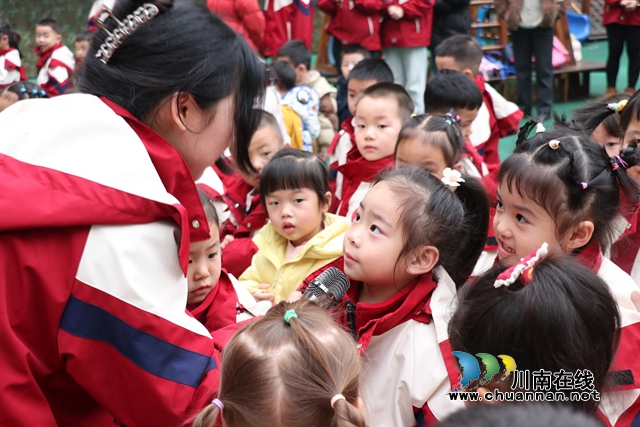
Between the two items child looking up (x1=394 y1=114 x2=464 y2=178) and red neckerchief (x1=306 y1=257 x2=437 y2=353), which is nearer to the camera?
red neckerchief (x1=306 y1=257 x2=437 y2=353)

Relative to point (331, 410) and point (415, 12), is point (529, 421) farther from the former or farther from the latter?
point (415, 12)

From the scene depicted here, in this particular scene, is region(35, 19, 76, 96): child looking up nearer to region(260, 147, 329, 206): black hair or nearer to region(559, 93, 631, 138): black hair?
region(260, 147, 329, 206): black hair

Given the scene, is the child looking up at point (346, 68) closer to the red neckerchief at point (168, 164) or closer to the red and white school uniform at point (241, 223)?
the red and white school uniform at point (241, 223)

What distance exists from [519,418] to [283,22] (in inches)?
263

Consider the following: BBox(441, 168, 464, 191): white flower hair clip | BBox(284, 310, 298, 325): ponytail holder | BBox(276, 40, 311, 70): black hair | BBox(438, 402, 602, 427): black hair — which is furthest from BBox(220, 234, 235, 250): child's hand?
BBox(276, 40, 311, 70): black hair

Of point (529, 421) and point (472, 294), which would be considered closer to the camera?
point (529, 421)

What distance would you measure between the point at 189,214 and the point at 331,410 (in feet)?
1.84

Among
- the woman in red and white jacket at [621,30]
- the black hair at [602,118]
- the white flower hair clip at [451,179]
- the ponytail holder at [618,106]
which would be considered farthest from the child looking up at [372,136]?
the woman in red and white jacket at [621,30]

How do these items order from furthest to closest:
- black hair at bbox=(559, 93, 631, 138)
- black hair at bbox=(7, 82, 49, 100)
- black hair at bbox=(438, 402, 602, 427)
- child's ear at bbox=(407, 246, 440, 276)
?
black hair at bbox=(7, 82, 49, 100)
black hair at bbox=(559, 93, 631, 138)
child's ear at bbox=(407, 246, 440, 276)
black hair at bbox=(438, 402, 602, 427)

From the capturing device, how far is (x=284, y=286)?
2.85 metres

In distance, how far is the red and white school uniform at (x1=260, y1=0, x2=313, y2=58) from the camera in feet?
23.0

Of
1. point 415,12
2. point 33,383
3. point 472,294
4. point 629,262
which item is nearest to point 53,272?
point 33,383

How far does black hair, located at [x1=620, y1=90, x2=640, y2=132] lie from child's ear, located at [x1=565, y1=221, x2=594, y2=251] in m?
0.62

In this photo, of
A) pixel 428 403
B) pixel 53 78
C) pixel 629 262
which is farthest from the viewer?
pixel 53 78
